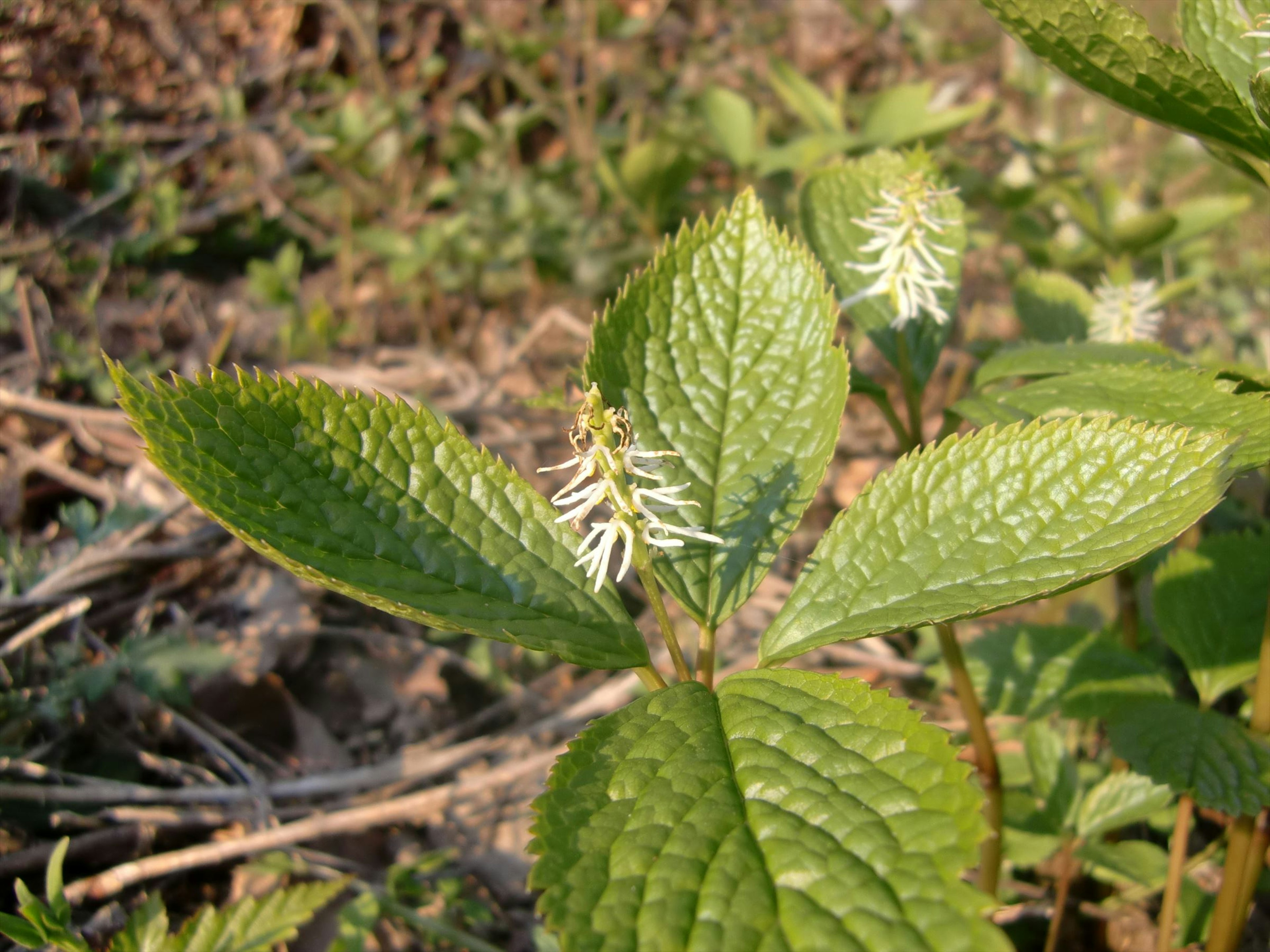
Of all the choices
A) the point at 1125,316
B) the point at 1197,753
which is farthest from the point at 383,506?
the point at 1125,316

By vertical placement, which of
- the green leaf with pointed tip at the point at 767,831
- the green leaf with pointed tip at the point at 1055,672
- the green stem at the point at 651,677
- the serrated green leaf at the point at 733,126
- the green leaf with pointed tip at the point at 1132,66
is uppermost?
the serrated green leaf at the point at 733,126

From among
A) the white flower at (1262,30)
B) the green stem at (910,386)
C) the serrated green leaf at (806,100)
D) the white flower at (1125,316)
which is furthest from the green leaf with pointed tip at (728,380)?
the serrated green leaf at (806,100)

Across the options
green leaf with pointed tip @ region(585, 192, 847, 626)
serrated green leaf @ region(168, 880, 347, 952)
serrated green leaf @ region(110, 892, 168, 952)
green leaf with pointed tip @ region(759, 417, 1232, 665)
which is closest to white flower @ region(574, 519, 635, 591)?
green leaf with pointed tip @ region(585, 192, 847, 626)

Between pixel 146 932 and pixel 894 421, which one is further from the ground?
pixel 894 421

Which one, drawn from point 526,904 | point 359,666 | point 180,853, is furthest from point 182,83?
point 526,904

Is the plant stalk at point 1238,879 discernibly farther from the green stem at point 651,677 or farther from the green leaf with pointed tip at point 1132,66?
the green stem at point 651,677

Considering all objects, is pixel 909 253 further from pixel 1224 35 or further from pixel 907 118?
pixel 907 118
